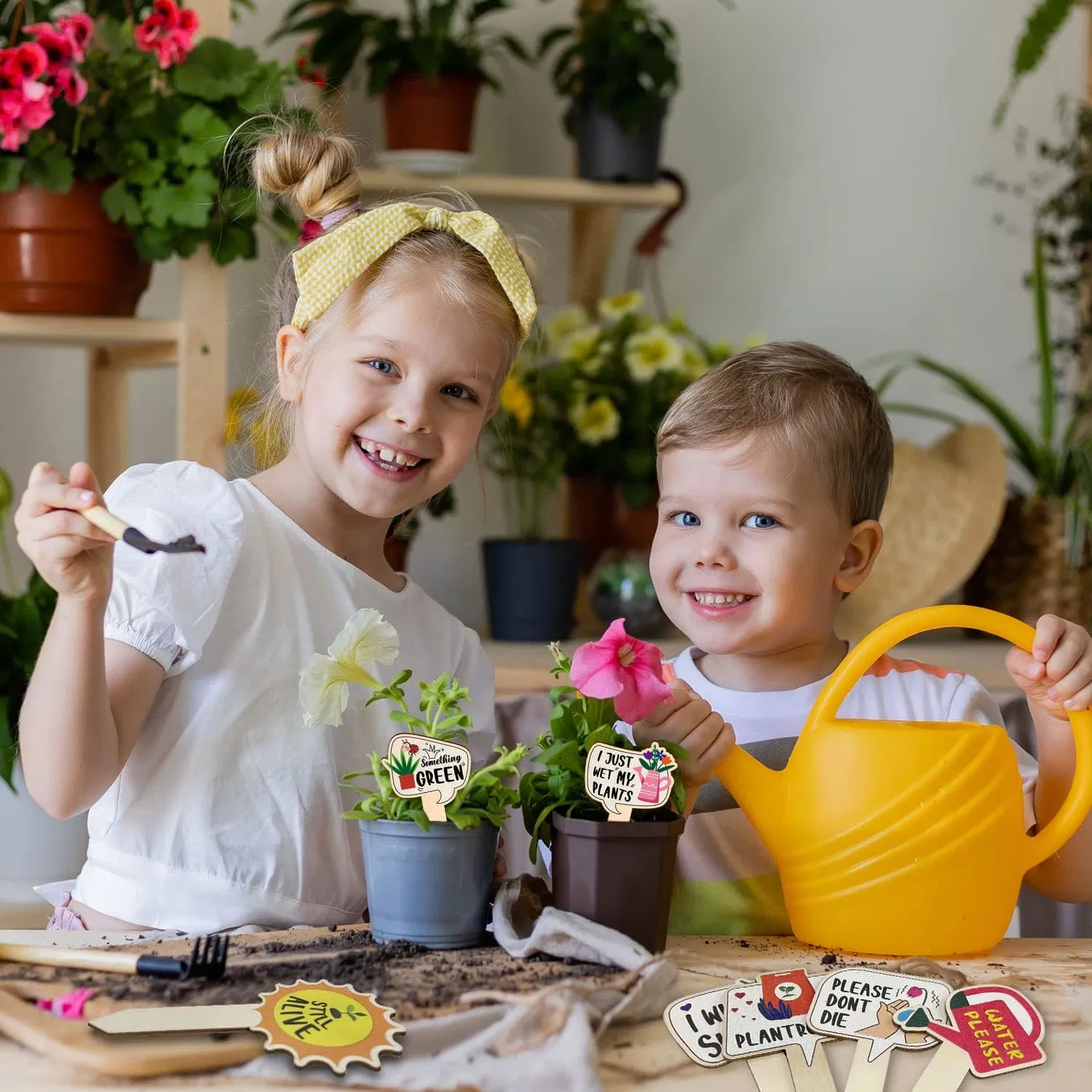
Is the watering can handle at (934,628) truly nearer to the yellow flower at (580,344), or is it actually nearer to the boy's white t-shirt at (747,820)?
the boy's white t-shirt at (747,820)

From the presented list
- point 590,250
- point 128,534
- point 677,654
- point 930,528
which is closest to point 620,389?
point 590,250

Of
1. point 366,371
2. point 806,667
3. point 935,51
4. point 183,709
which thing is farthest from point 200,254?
point 935,51

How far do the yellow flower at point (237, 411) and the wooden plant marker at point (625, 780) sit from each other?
0.81 metres

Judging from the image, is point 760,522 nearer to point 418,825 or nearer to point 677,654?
point 418,825

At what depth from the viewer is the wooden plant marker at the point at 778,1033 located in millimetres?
669

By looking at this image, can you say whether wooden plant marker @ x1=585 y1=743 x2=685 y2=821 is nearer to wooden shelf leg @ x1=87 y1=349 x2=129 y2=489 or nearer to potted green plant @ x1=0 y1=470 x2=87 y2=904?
potted green plant @ x1=0 y1=470 x2=87 y2=904

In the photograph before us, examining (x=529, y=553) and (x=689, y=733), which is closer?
(x=689, y=733)

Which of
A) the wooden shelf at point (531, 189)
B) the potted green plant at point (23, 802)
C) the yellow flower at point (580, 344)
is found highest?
the wooden shelf at point (531, 189)

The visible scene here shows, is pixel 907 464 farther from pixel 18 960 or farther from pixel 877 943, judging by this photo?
pixel 18 960

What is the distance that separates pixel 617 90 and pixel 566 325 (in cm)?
34

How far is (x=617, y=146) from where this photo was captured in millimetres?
1979

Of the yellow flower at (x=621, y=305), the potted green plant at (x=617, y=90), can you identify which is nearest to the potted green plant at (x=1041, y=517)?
the yellow flower at (x=621, y=305)

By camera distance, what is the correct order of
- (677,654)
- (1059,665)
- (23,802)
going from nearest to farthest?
(1059,665) → (23,802) → (677,654)

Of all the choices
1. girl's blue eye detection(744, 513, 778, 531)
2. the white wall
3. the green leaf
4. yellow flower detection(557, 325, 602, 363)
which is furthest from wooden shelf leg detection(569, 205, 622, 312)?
girl's blue eye detection(744, 513, 778, 531)
